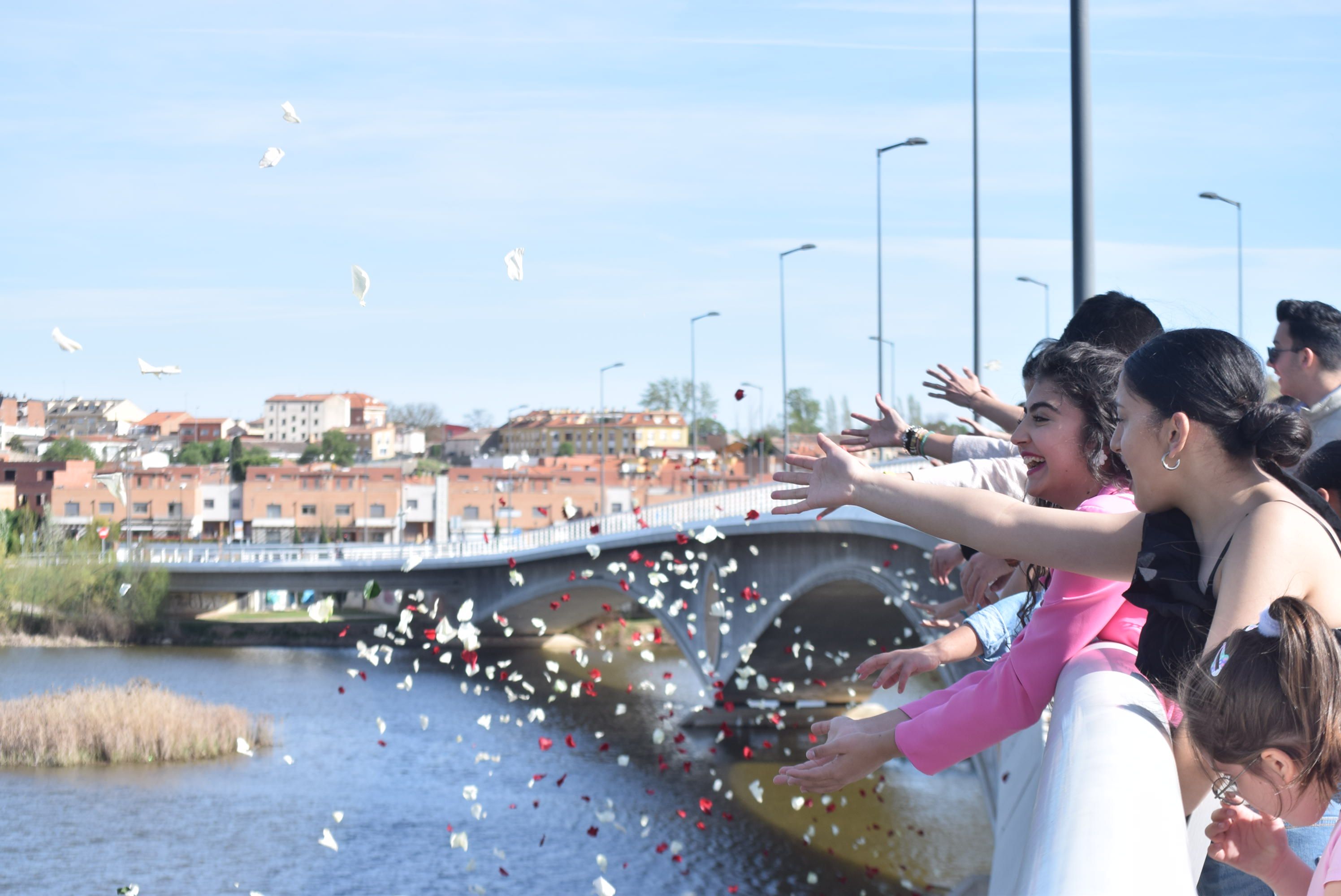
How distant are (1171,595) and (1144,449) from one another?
33 centimetres

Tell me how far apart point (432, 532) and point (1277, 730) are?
71.1 meters

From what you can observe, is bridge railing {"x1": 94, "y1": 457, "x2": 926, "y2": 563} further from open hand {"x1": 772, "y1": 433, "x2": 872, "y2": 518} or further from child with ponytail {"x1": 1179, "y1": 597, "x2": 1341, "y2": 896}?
child with ponytail {"x1": 1179, "y1": 597, "x2": 1341, "y2": 896}

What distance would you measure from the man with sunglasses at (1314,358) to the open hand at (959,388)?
126 cm

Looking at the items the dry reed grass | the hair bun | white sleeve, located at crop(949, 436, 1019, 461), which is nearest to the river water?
the dry reed grass

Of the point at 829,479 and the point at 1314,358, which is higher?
the point at 1314,358

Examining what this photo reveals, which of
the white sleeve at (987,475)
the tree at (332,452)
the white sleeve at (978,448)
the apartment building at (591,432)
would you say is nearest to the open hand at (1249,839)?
the white sleeve at (987,475)

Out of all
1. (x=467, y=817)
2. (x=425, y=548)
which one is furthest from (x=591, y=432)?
(x=467, y=817)

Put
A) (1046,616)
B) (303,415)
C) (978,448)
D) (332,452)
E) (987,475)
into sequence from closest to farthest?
(1046,616)
(987,475)
(978,448)
(332,452)
(303,415)

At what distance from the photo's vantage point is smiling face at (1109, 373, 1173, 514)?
108 inches

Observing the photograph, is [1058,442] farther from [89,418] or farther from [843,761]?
[89,418]

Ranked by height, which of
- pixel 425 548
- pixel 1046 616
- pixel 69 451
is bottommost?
pixel 425 548

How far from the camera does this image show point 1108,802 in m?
1.74

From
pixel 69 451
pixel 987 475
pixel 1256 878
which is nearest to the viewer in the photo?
pixel 1256 878

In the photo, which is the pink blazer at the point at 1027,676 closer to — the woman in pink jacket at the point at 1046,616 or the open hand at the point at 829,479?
the woman in pink jacket at the point at 1046,616
